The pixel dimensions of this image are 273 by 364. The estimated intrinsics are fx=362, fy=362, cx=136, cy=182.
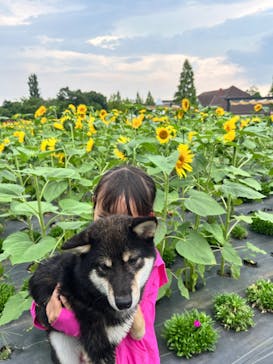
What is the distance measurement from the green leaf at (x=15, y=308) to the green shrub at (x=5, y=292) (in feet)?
1.28

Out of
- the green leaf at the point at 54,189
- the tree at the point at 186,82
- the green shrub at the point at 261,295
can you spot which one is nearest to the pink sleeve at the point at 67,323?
the green leaf at the point at 54,189

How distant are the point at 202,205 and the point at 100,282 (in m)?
0.92

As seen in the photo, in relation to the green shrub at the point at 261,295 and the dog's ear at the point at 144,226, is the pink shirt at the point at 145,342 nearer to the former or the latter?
the dog's ear at the point at 144,226

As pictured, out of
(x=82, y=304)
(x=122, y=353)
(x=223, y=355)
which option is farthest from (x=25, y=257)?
(x=223, y=355)

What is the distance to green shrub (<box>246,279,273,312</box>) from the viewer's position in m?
2.47

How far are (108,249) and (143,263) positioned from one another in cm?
18

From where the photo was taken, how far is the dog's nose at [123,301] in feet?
3.95

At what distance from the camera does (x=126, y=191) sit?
1715mm

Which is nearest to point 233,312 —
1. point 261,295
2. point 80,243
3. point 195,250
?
point 261,295

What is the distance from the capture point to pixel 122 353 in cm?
169

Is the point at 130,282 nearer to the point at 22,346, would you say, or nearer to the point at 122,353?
the point at 122,353

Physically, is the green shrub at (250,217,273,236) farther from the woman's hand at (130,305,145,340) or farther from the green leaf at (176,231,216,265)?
the woman's hand at (130,305,145,340)

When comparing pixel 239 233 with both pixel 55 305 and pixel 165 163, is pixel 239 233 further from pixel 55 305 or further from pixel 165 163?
pixel 55 305

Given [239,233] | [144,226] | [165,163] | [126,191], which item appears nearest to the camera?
[144,226]
